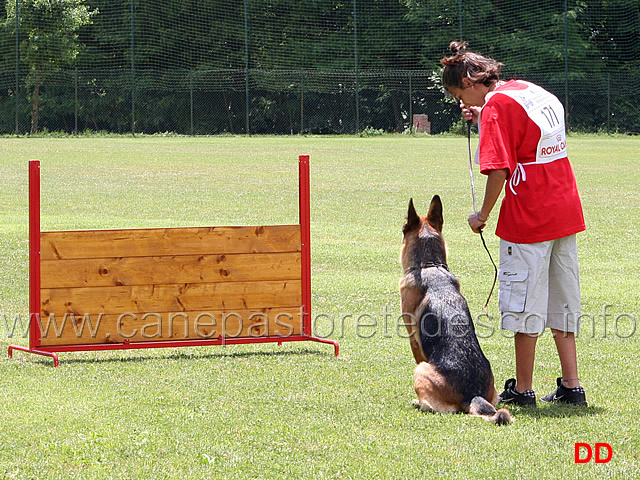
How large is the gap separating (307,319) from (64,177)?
16.4m

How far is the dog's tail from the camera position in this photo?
438cm

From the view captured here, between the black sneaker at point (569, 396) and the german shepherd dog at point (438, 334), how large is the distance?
517 millimetres

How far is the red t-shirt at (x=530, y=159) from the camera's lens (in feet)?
14.8

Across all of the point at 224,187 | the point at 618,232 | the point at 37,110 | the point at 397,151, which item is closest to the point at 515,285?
the point at 618,232

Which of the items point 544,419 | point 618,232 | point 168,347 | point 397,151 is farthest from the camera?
point 397,151

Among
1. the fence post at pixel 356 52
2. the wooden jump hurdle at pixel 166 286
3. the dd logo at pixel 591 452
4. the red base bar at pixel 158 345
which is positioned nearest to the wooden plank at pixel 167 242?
the wooden jump hurdle at pixel 166 286

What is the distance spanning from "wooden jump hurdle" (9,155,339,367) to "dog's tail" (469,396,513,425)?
2184mm

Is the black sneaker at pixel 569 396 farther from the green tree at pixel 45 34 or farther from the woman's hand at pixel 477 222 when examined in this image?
the green tree at pixel 45 34

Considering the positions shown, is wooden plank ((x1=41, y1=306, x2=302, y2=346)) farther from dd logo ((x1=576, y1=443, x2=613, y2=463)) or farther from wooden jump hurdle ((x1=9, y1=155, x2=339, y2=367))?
dd logo ((x1=576, y1=443, x2=613, y2=463))

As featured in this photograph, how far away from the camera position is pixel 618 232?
13.9 m

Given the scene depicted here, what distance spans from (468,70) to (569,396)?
1995 millimetres

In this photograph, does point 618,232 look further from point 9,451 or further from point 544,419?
point 9,451

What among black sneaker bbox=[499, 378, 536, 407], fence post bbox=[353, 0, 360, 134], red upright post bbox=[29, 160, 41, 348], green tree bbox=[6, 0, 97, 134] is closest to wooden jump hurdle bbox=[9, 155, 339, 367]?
red upright post bbox=[29, 160, 41, 348]

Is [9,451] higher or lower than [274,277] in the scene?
lower
